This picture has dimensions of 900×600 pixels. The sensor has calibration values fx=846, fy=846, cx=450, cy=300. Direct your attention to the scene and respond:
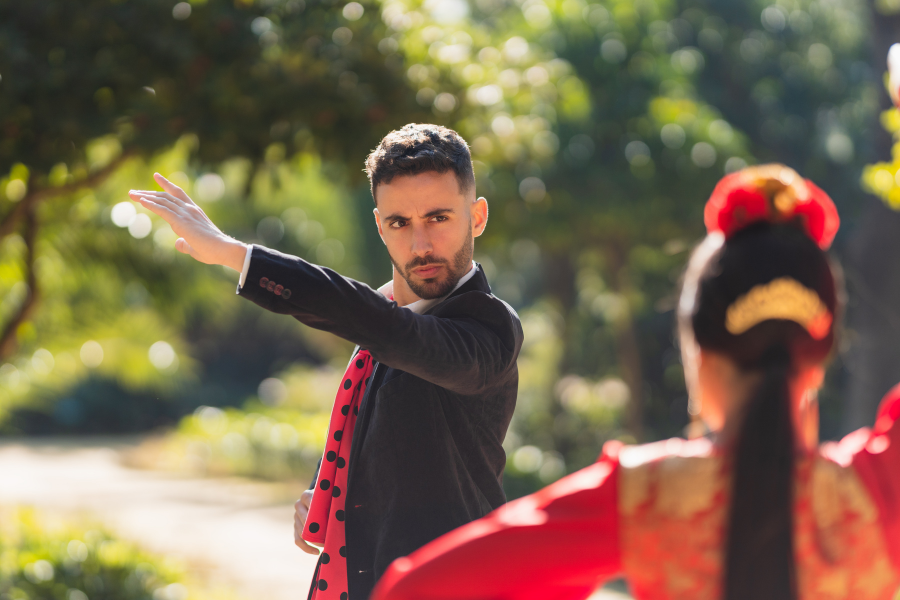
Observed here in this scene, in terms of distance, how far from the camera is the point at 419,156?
1694 millimetres

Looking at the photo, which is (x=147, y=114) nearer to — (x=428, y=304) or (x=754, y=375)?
(x=428, y=304)

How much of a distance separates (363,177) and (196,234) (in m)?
3.13

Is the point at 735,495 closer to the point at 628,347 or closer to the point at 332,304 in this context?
the point at 332,304

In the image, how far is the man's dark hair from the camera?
5.58 ft

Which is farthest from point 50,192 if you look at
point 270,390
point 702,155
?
point 270,390

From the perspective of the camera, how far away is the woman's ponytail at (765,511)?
3.48ft

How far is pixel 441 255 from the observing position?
1.73 metres

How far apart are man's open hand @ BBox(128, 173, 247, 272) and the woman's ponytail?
0.88 m

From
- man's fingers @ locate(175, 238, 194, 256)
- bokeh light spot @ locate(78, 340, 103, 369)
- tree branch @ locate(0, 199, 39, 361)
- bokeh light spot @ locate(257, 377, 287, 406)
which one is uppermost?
bokeh light spot @ locate(257, 377, 287, 406)

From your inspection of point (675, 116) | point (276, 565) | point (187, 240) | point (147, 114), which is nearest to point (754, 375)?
point (187, 240)

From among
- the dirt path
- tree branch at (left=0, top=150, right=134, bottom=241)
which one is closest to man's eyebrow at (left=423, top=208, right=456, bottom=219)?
tree branch at (left=0, top=150, right=134, bottom=241)

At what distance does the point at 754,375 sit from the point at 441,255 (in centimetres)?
78

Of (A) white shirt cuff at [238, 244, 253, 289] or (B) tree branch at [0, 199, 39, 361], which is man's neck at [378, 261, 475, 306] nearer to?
(A) white shirt cuff at [238, 244, 253, 289]

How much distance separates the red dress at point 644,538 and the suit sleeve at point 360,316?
40cm
